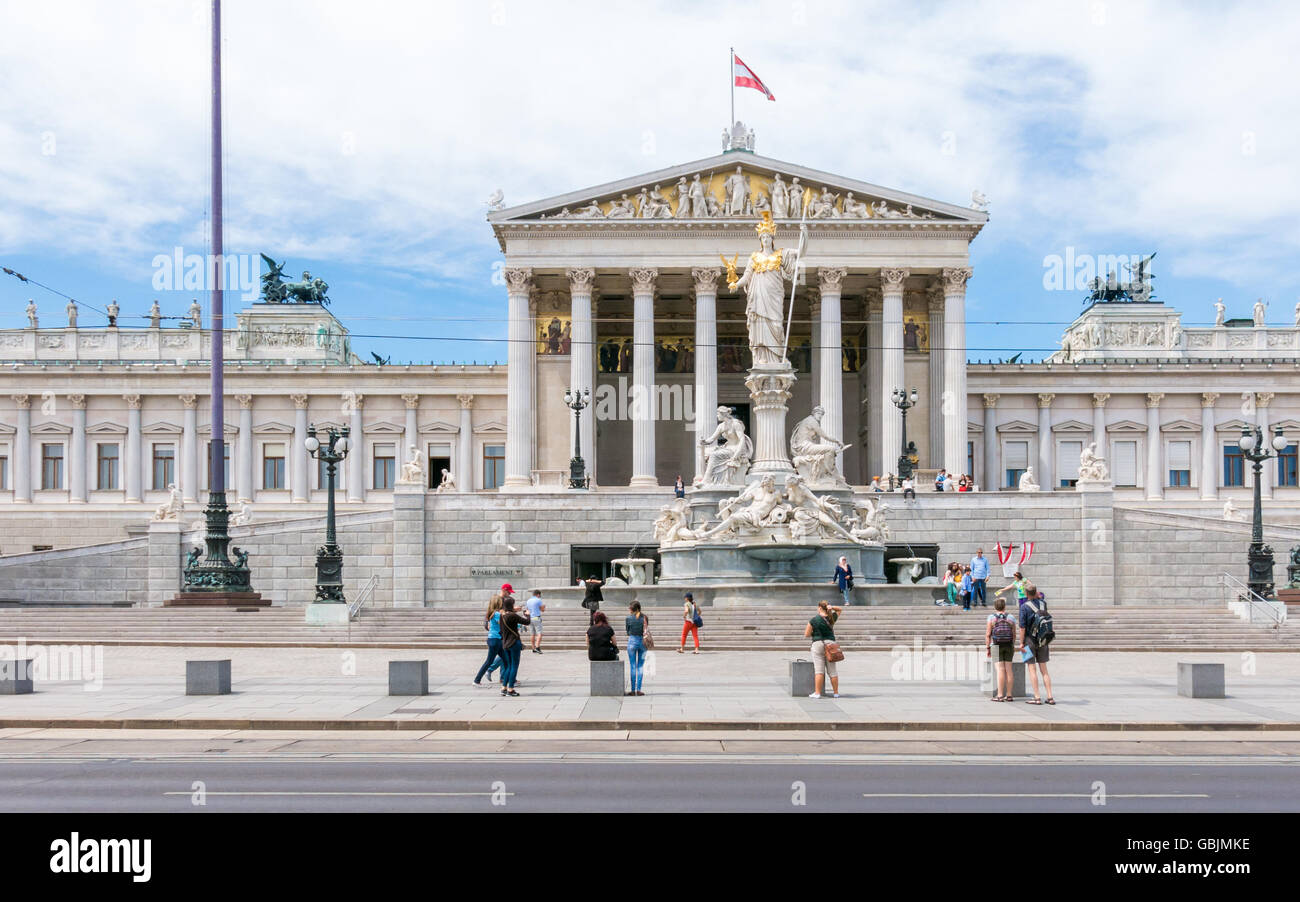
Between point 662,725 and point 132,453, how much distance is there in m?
72.9

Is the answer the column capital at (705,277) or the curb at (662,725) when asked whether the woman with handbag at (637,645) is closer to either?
the curb at (662,725)

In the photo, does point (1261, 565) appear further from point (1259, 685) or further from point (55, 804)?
point (55, 804)

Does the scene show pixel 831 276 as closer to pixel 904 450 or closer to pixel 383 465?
pixel 904 450

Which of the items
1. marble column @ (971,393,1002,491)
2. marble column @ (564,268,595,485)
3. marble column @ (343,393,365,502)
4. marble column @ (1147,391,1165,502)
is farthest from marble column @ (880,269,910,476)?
marble column @ (343,393,365,502)

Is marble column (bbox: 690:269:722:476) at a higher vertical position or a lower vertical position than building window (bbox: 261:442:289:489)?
higher

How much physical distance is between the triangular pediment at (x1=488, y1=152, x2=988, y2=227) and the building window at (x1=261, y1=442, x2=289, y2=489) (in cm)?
2336

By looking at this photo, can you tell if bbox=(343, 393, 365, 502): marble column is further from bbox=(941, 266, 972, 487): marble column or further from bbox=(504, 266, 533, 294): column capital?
bbox=(941, 266, 972, 487): marble column

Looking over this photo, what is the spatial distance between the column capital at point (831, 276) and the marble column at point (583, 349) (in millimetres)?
12478

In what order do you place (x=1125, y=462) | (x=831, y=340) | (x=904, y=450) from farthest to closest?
1. (x=1125, y=462)
2. (x=831, y=340)
3. (x=904, y=450)

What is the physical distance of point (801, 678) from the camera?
2253 cm

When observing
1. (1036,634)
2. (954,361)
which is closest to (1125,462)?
(954,361)

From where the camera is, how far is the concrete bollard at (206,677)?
887 inches

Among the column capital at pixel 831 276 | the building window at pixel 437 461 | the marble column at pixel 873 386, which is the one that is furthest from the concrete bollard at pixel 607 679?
the building window at pixel 437 461

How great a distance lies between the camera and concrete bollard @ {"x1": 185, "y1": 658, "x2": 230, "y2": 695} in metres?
22.5
